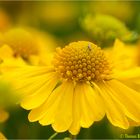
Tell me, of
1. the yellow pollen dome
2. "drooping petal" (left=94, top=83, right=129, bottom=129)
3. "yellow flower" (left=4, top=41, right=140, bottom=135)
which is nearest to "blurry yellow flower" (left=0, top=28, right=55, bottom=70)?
the yellow pollen dome

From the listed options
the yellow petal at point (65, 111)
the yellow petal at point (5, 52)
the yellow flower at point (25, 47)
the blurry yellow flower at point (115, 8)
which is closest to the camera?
the yellow petal at point (65, 111)

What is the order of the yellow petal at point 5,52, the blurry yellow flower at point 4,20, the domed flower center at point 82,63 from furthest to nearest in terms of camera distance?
the blurry yellow flower at point 4,20
the yellow petal at point 5,52
the domed flower center at point 82,63

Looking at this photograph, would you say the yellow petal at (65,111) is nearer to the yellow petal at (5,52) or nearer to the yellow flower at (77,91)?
the yellow flower at (77,91)

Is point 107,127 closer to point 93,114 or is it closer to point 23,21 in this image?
point 93,114

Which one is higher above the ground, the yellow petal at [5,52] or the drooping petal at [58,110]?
the yellow petal at [5,52]

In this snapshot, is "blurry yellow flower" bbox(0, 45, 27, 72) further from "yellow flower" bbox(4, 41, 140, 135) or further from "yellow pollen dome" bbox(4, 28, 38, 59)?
"yellow pollen dome" bbox(4, 28, 38, 59)

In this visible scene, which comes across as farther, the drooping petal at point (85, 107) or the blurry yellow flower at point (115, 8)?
the blurry yellow flower at point (115, 8)

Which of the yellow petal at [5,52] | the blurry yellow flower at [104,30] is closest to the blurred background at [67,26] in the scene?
the blurry yellow flower at [104,30]

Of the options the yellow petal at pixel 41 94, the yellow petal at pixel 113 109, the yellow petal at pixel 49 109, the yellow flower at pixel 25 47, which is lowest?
the yellow petal at pixel 113 109
